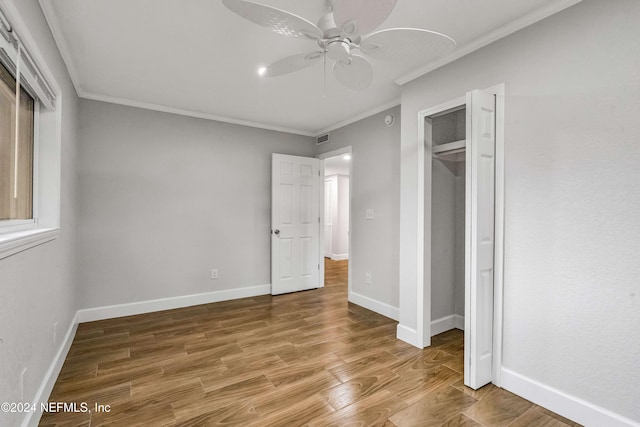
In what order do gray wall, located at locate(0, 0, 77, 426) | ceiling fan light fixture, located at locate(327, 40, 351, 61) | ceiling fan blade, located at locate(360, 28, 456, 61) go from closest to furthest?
gray wall, located at locate(0, 0, 77, 426) < ceiling fan blade, located at locate(360, 28, 456, 61) < ceiling fan light fixture, located at locate(327, 40, 351, 61)

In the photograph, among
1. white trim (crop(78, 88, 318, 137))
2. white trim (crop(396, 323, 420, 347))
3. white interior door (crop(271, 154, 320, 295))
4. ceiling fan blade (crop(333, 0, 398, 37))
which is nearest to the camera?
ceiling fan blade (crop(333, 0, 398, 37))

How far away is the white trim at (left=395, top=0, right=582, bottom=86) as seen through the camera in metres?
1.81

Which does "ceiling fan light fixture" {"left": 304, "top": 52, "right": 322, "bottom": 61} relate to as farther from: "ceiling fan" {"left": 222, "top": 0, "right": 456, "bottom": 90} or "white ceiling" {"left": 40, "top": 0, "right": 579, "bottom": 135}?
"white ceiling" {"left": 40, "top": 0, "right": 579, "bottom": 135}

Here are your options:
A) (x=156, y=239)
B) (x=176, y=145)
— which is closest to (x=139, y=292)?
(x=156, y=239)

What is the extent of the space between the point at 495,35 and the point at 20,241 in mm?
3087

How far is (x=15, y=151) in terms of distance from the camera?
172cm

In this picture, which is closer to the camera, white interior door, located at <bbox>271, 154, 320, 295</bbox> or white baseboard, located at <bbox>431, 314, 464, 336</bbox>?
white baseboard, located at <bbox>431, 314, 464, 336</bbox>

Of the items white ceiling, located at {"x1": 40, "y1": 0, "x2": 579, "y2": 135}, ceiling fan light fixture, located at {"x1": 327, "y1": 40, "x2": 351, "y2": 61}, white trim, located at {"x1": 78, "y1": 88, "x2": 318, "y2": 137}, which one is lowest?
ceiling fan light fixture, located at {"x1": 327, "y1": 40, "x2": 351, "y2": 61}

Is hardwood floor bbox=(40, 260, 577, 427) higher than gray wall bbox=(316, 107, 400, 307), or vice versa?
gray wall bbox=(316, 107, 400, 307)

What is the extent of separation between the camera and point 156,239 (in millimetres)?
3619

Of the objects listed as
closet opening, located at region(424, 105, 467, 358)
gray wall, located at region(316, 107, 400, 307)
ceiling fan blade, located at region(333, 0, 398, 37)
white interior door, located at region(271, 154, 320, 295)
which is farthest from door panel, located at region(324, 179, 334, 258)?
ceiling fan blade, located at region(333, 0, 398, 37)

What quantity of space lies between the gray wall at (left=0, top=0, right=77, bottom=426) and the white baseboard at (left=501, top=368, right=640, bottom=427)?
2.79 metres

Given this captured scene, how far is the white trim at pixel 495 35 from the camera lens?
181 cm

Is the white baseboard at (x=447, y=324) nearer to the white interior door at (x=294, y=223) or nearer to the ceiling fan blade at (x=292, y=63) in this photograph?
the white interior door at (x=294, y=223)
